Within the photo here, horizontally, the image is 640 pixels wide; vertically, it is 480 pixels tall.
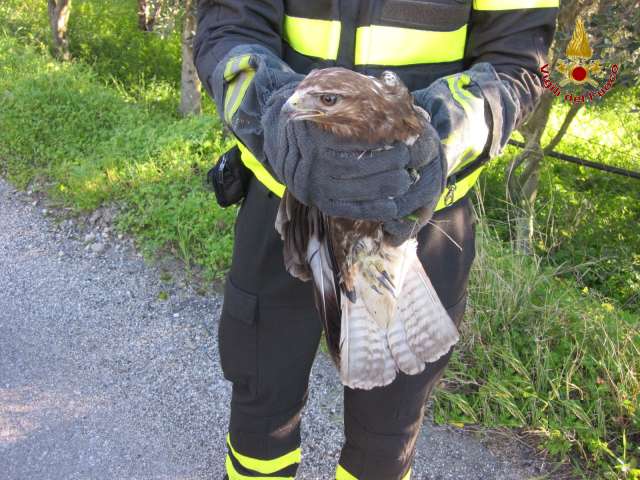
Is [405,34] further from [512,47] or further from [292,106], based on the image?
[292,106]

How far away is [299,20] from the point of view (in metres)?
1.70

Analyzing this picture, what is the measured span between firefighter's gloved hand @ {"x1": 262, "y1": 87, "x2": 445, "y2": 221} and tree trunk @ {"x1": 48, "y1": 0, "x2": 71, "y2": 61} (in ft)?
21.7

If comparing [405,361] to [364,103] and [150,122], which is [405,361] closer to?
[364,103]

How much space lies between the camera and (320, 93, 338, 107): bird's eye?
1.29 metres

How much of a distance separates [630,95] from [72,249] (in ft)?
12.8

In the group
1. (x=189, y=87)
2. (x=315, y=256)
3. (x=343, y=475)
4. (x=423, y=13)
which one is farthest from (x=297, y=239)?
(x=189, y=87)

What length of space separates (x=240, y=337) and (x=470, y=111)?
98cm

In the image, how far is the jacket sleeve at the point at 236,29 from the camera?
1685mm

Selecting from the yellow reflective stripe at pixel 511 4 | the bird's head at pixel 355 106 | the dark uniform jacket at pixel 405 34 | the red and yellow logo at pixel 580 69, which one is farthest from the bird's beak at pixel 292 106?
the red and yellow logo at pixel 580 69

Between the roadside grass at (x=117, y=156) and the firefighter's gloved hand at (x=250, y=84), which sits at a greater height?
the firefighter's gloved hand at (x=250, y=84)

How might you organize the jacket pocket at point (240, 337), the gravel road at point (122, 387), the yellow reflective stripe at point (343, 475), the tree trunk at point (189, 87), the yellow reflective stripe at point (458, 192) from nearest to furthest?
the yellow reflective stripe at point (458, 192) → the jacket pocket at point (240, 337) → the yellow reflective stripe at point (343, 475) → the gravel road at point (122, 387) → the tree trunk at point (189, 87)

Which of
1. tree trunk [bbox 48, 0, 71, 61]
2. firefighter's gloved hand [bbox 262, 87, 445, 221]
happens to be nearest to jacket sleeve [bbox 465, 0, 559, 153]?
firefighter's gloved hand [bbox 262, 87, 445, 221]

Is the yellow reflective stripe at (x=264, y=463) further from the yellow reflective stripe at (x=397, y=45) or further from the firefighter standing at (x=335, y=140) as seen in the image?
the yellow reflective stripe at (x=397, y=45)

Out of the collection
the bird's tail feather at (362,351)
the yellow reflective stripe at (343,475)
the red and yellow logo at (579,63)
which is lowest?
the yellow reflective stripe at (343,475)
